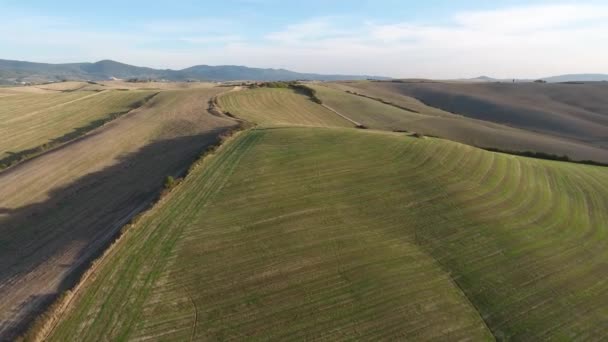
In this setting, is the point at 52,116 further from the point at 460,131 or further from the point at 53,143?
the point at 460,131

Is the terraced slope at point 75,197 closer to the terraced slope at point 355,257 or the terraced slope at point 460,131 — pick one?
the terraced slope at point 355,257

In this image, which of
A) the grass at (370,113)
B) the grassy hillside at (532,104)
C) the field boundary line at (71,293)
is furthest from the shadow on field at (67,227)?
the grassy hillside at (532,104)

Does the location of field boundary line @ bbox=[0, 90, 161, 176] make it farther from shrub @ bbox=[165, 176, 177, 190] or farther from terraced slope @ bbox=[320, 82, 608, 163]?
terraced slope @ bbox=[320, 82, 608, 163]

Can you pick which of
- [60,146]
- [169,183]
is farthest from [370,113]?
[60,146]

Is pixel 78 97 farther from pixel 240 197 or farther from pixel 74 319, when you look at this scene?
pixel 74 319

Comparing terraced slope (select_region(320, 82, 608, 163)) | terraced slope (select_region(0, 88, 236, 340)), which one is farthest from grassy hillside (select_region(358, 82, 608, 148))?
terraced slope (select_region(0, 88, 236, 340))

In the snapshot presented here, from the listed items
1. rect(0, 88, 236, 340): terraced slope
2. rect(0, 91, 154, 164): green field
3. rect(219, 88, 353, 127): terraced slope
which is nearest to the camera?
rect(0, 88, 236, 340): terraced slope
